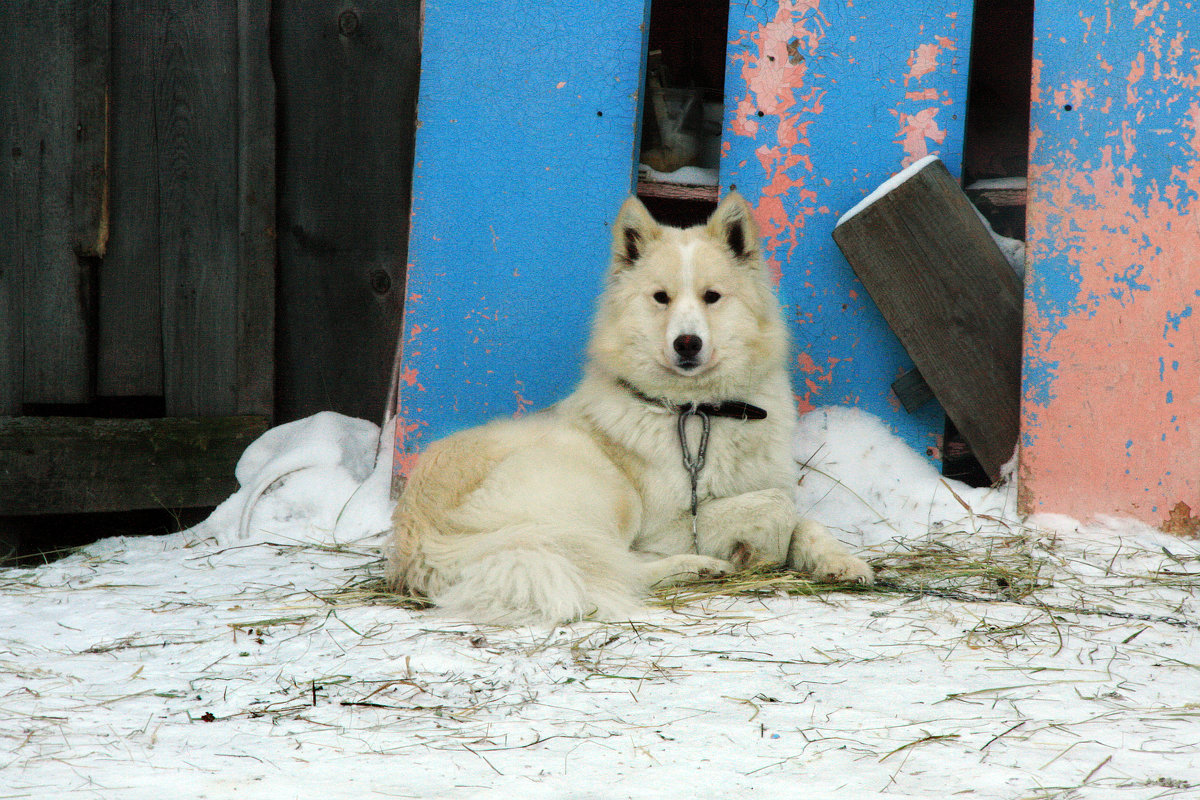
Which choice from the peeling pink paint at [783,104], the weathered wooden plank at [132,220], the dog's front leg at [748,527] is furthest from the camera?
the weathered wooden plank at [132,220]

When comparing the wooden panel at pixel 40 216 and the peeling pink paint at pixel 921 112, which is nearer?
the peeling pink paint at pixel 921 112

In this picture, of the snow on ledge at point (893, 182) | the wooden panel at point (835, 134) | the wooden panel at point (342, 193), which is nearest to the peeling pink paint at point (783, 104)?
the wooden panel at point (835, 134)

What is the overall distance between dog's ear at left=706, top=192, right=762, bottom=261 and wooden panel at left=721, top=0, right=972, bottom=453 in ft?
1.37

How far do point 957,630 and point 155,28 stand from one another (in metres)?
3.94

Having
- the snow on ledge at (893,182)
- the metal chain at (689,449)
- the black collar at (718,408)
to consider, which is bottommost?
the metal chain at (689,449)

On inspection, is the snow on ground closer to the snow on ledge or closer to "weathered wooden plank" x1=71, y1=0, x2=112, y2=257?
the snow on ledge

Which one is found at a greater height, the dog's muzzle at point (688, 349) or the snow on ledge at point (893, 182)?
the snow on ledge at point (893, 182)

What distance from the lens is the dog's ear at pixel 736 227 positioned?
3.27 m

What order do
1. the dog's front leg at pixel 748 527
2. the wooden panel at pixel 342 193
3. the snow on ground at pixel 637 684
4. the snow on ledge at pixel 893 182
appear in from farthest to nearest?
1. the wooden panel at pixel 342 193
2. the snow on ledge at pixel 893 182
3. the dog's front leg at pixel 748 527
4. the snow on ground at pixel 637 684

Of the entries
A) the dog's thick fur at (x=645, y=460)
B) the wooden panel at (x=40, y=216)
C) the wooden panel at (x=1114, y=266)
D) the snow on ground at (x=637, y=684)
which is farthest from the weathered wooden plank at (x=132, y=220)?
the wooden panel at (x=1114, y=266)

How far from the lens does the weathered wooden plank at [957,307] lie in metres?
3.53

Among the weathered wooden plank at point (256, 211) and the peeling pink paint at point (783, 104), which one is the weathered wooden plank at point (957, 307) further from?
the weathered wooden plank at point (256, 211)

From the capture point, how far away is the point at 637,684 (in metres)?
2.06

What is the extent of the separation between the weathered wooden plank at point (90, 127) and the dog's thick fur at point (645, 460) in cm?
197
